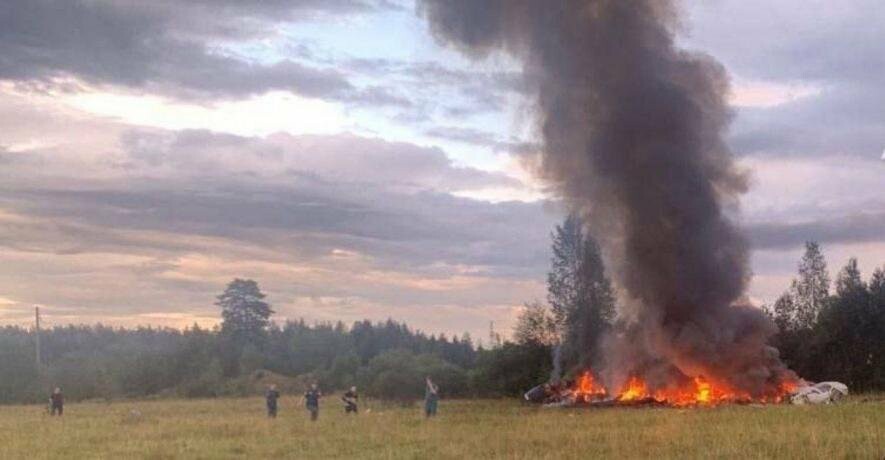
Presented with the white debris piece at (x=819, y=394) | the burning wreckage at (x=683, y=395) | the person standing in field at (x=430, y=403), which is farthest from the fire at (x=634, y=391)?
the person standing in field at (x=430, y=403)

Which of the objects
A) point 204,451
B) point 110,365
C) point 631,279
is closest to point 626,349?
point 631,279

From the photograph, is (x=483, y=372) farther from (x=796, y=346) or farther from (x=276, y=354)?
(x=276, y=354)

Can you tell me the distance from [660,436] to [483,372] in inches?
1686

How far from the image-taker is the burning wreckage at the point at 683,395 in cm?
4750

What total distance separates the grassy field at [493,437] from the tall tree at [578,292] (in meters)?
28.9

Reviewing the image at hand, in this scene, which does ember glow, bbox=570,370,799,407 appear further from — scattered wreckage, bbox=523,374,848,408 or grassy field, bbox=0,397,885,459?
grassy field, bbox=0,397,885,459

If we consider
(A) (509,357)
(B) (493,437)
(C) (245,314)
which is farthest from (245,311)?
(B) (493,437)

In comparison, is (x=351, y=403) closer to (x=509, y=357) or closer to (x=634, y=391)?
(x=634, y=391)

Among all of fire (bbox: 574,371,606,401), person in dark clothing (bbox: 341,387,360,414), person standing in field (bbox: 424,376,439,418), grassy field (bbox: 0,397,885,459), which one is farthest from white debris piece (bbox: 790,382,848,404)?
person in dark clothing (bbox: 341,387,360,414)

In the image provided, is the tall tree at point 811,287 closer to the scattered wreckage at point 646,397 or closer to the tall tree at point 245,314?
the scattered wreckage at point 646,397

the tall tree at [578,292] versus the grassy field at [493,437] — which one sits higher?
the tall tree at [578,292]

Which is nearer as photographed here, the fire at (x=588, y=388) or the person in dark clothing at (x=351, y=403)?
the person in dark clothing at (x=351, y=403)

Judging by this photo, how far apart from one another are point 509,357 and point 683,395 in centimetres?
2015

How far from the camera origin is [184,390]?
293ft
